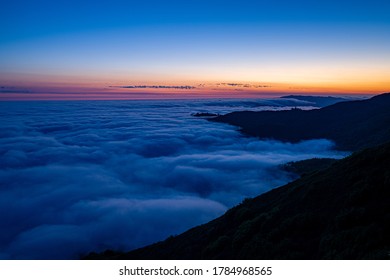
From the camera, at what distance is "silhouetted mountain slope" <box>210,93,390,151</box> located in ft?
350

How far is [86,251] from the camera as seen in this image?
137 ft

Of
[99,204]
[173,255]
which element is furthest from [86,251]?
[173,255]

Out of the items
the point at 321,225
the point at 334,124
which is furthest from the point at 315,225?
the point at 334,124

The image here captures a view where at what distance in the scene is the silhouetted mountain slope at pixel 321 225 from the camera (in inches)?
360

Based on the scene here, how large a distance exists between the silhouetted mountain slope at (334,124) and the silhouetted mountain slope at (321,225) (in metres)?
93.9

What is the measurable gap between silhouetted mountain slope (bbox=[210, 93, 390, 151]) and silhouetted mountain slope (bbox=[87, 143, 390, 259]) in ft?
308

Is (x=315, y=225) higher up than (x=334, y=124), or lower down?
higher up

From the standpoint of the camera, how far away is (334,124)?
139 m

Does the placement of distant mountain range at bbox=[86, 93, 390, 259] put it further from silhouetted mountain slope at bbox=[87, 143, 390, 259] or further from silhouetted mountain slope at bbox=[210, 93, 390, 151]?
silhouetted mountain slope at bbox=[210, 93, 390, 151]

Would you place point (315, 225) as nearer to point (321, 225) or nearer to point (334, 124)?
point (321, 225)

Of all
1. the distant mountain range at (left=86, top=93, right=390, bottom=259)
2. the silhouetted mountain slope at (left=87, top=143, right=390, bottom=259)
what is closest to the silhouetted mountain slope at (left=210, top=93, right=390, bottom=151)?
the distant mountain range at (left=86, top=93, right=390, bottom=259)

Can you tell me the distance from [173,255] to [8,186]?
8160 cm

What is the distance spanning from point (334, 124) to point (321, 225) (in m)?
146

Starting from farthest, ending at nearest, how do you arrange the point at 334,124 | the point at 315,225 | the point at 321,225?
1. the point at 334,124
2. the point at 315,225
3. the point at 321,225
